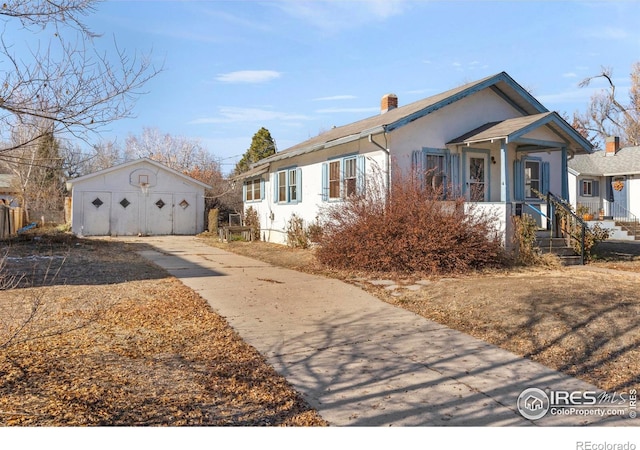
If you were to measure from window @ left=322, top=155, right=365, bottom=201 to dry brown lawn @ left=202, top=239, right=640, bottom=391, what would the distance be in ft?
13.0

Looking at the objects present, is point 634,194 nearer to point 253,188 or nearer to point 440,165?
point 440,165

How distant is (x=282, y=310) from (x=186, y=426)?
372 centimetres

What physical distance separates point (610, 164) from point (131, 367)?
2956 cm

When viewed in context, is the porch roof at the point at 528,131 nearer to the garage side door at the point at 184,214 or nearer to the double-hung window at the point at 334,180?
the double-hung window at the point at 334,180

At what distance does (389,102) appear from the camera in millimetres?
18516

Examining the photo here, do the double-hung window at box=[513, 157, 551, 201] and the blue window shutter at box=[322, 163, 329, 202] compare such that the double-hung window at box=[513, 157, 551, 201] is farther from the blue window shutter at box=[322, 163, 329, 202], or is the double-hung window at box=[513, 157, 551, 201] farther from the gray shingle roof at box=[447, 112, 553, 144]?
the blue window shutter at box=[322, 163, 329, 202]

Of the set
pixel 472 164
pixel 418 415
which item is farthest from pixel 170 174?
pixel 418 415

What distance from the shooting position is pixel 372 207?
36.0 ft

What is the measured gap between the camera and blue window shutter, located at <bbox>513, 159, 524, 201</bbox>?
14.1m

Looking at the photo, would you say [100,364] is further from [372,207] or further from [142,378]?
[372,207]

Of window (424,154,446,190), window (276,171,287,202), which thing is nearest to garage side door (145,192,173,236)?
window (276,171,287,202)

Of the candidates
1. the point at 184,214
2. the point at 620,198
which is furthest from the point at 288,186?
the point at 620,198

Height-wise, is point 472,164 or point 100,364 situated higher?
point 472,164

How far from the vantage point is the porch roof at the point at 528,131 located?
1209cm
